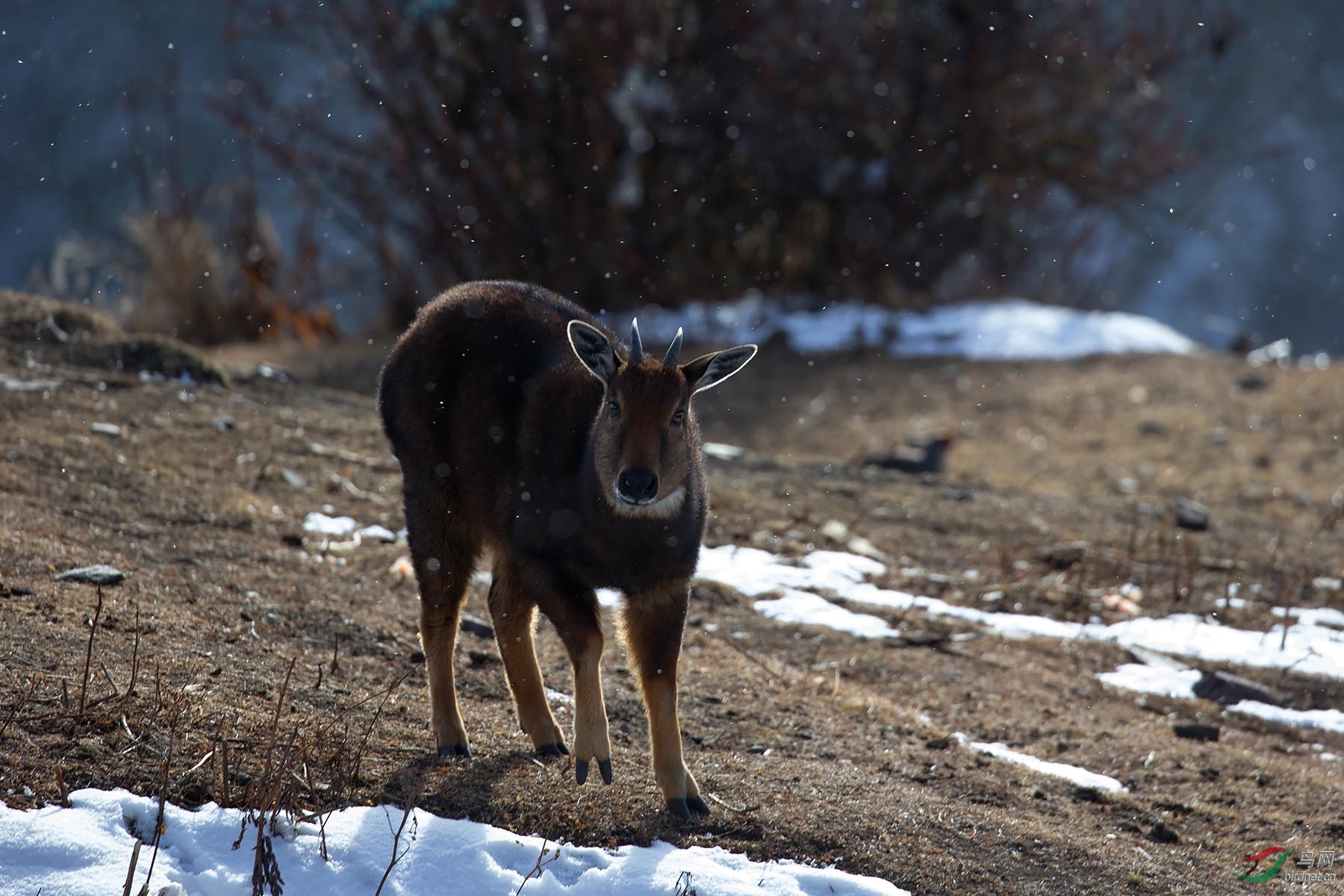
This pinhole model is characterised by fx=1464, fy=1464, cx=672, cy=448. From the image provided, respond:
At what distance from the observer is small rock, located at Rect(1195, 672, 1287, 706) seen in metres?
6.44

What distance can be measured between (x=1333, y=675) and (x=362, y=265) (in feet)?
54.3

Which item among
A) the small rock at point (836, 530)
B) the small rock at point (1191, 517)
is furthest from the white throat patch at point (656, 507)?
the small rock at point (1191, 517)

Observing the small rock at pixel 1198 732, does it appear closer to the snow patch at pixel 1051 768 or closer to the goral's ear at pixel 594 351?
the snow patch at pixel 1051 768

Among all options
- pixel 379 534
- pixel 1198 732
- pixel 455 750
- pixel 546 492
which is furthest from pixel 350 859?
pixel 1198 732

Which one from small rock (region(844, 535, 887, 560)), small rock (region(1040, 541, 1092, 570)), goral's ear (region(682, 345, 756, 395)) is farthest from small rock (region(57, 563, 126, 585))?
small rock (region(1040, 541, 1092, 570))

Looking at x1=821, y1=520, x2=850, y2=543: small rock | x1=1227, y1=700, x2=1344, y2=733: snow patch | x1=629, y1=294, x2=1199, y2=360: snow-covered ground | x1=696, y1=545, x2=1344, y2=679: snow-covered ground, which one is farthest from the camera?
x1=629, y1=294, x2=1199, y2=360: snow-covered ground

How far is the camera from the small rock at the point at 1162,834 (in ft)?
15.9

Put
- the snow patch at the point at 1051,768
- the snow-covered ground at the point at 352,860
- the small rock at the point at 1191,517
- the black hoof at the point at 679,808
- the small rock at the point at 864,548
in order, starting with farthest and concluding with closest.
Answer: the small rock at the point at 1191,517 → the small rock at the point at 864,548 → the snow patch at the point at 1051,768 → the black hoof at the point at 679,808 → the snow-covered ground at the point at 352,860

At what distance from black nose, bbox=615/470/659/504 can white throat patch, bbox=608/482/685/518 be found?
0.11 meters

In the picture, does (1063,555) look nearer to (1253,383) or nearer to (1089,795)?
(1089,795)

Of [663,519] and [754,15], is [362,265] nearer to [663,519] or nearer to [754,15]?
[754,15]

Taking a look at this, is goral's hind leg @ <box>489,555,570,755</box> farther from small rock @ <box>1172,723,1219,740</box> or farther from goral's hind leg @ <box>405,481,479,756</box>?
small rock @ <box>1172,723,1219,740</box>

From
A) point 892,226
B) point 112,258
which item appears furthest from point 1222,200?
point 112,258

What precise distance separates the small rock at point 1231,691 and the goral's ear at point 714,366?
9.82ft
